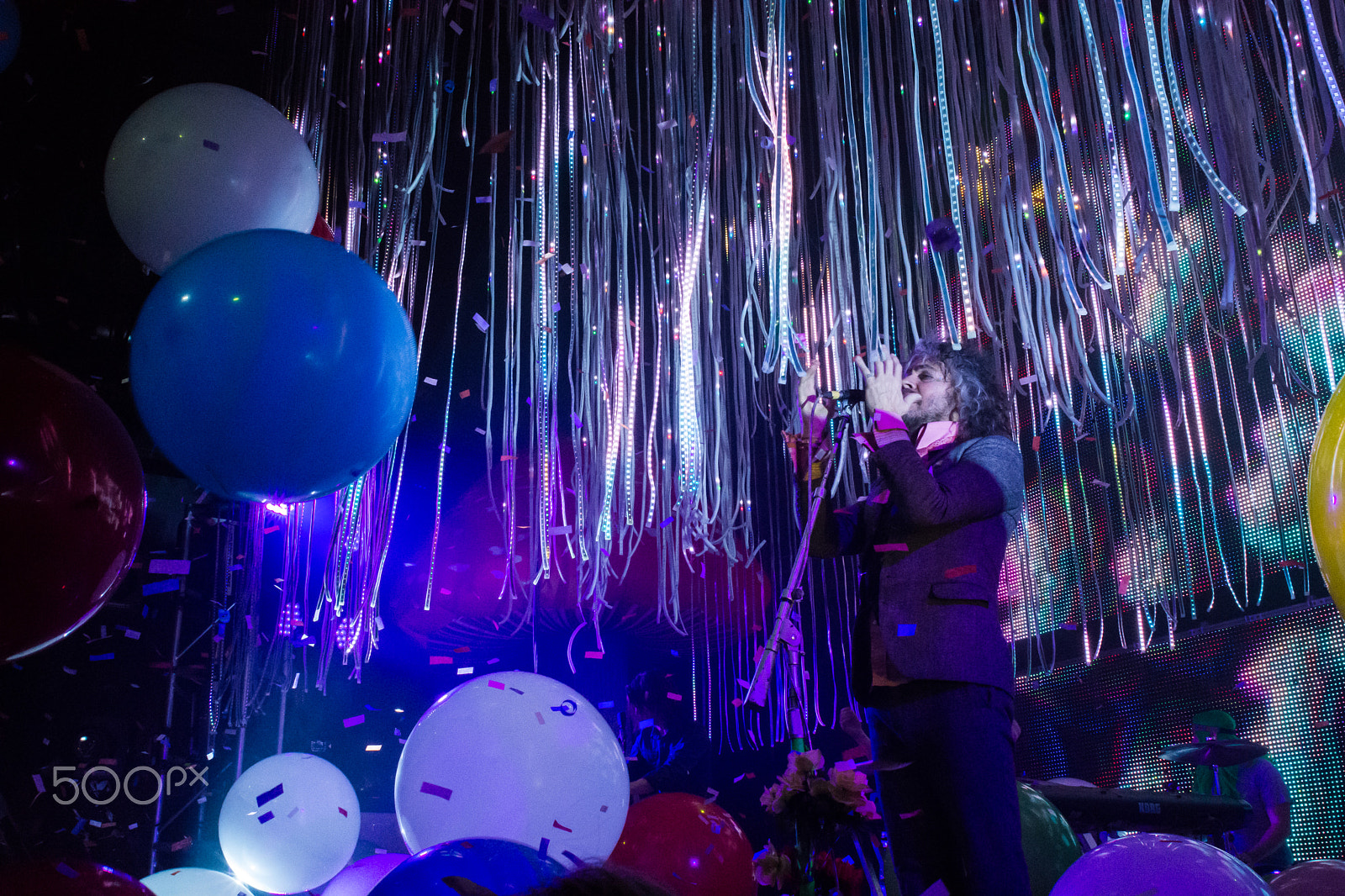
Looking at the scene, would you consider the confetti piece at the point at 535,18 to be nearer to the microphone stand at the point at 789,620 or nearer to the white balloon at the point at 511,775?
the microphone stand at the point at 789,620

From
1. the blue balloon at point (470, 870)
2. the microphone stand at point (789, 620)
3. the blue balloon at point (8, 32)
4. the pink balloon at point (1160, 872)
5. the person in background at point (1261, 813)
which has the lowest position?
the person in background at point (1261, 813)

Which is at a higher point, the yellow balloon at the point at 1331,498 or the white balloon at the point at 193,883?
the yellow balloon at the point at 1331,498

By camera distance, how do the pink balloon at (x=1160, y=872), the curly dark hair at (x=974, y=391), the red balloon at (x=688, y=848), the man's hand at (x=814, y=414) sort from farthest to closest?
the red balloon at (x=688, y=848)
the man's hand at (x=814, y=414)
the curly dark hair at (x=974, y=391)
the pink balloon at (x=1160, y=872)

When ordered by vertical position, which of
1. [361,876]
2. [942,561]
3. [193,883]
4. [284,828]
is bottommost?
[361,876]

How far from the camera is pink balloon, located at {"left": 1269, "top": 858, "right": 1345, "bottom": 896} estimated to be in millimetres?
1812

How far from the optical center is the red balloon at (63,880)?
1330mm

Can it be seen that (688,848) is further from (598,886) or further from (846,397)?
(598,886)

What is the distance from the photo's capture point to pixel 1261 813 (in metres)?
3.56

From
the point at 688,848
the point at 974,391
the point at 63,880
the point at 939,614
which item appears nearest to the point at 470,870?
the point at 63,880

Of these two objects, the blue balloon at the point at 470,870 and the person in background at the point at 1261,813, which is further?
the person in background at the point at 1261,813

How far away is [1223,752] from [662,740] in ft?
7.34

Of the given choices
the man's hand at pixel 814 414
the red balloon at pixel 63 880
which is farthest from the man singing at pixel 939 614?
the red balloon at pixel 63 880

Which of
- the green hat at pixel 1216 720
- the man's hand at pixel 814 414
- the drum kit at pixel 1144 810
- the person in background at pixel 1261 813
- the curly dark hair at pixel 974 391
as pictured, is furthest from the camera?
the green hat at pixel 1216 720

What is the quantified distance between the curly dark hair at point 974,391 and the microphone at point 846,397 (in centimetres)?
16
